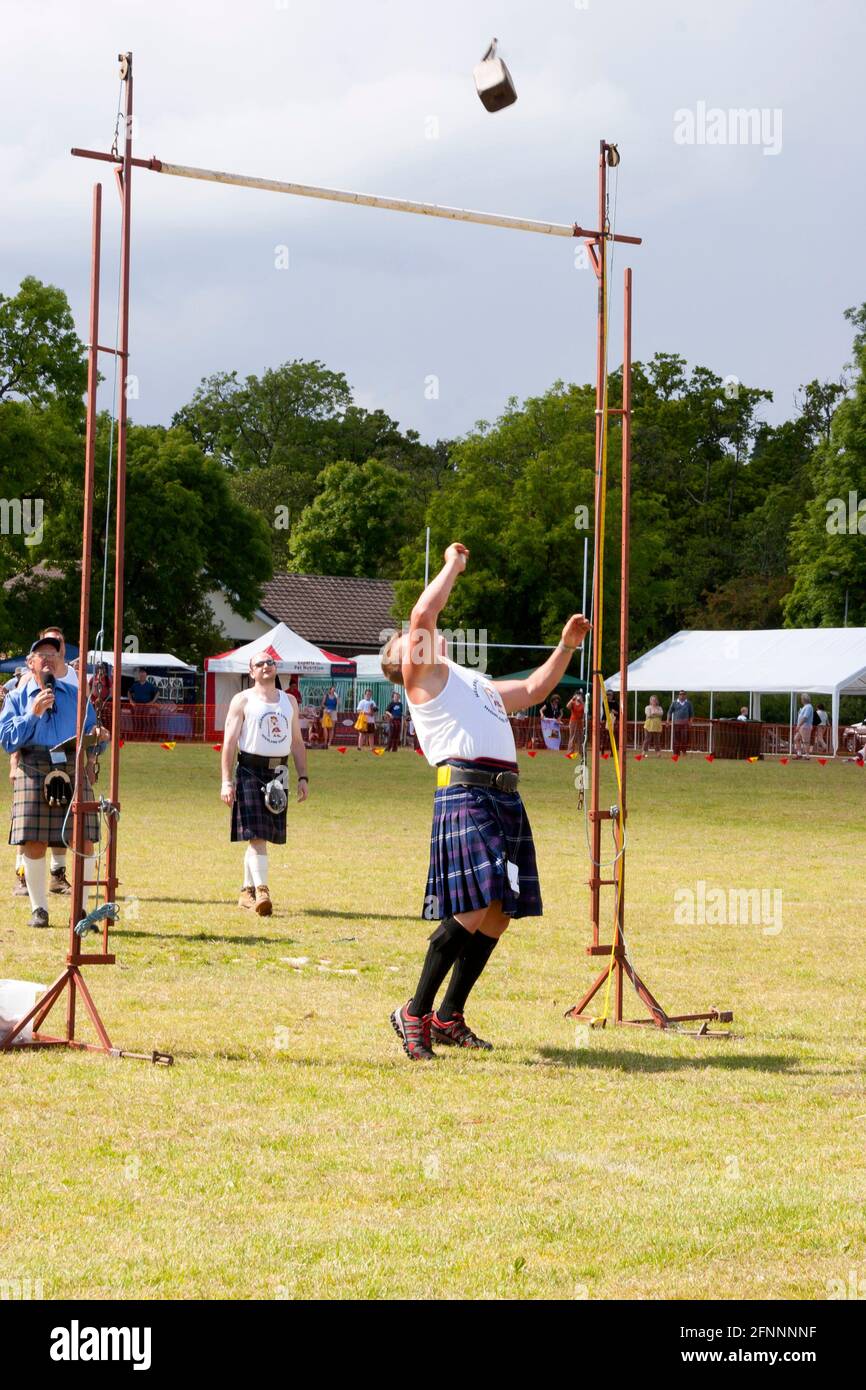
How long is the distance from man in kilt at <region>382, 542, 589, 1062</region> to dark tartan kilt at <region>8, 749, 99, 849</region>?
3.87 m

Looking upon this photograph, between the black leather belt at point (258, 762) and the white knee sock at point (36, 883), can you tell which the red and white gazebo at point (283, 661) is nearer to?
the black leather belt at point (258, 762)

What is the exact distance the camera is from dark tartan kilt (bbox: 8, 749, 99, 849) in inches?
394

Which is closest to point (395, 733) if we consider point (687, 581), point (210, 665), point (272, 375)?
point (210, 665)

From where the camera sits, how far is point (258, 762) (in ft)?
36.7

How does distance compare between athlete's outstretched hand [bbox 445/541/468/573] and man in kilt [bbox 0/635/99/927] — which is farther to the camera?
man in kilt [bbox 0/635/99/927]

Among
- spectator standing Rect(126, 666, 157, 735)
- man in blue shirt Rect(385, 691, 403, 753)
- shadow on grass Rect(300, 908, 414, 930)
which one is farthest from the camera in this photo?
spectator standing Rect(126, 666, 157, 735)

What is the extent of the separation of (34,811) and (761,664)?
112ft

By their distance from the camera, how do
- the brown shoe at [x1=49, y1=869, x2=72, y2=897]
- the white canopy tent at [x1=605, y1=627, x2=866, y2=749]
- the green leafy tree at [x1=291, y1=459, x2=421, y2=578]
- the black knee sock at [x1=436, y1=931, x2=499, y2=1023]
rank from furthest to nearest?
the green leafy tree at [x1=291, y1=459, x2=421, y2=578], the white canopy tent at [x1=605, y1=627, x2=866, y2=749], the brown shoe at [x1=49, y1=869, x2=72, y2=897], the black knee sock at [x1=436, y1=931, x2=499, y2=1023]

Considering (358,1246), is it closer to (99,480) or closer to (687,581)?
(99,480)

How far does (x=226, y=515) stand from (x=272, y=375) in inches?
1116

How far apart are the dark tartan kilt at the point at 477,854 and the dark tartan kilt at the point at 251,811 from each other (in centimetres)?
461

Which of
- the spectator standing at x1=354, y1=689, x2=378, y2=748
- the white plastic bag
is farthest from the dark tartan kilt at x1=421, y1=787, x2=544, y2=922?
the spectator standing at x1=354, y1=689, x2=378, y2=748

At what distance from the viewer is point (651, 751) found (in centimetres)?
4347

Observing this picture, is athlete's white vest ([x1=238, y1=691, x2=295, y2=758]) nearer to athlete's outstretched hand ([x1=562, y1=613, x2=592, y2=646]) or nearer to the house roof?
athlete's outstretched hand ([x1=562, y1=613, x2=592, y2=646])
